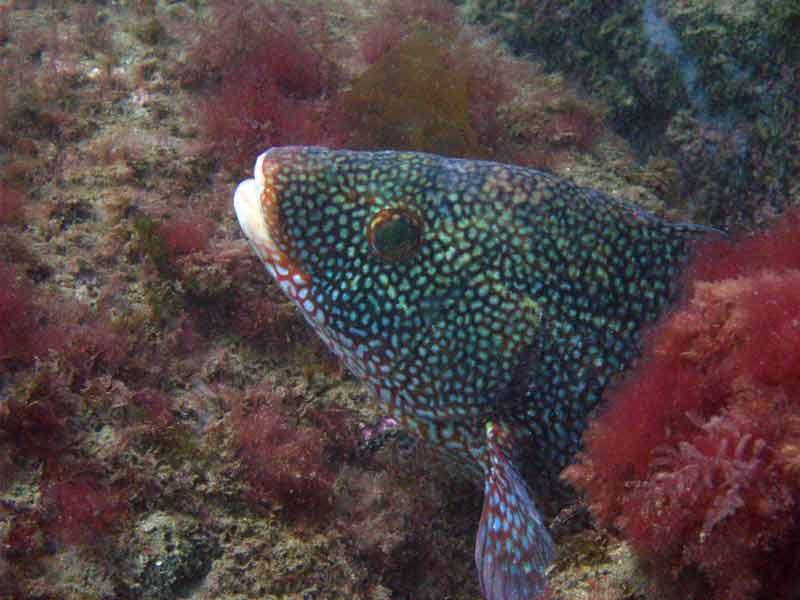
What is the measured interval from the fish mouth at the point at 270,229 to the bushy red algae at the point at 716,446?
1823 mm

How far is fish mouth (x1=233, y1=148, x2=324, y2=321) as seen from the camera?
340cm

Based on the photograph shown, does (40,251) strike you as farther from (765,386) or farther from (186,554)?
(765,386)

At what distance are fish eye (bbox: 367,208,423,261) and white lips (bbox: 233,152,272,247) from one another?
634 millimetres

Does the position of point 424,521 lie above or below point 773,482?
below

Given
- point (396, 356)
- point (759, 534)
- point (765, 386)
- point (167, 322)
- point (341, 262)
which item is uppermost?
point (765, 386)

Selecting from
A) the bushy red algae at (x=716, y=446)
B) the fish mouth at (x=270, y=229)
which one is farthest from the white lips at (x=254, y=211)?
the bushy red algae at (x=716, y=446)

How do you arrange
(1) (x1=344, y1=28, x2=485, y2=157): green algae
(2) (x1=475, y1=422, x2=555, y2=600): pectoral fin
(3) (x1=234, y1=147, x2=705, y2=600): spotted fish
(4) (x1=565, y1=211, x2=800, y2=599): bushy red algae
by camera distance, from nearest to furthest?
(4) (x1=565, y1=211, x2=800, y2=599): bushy red algae
(2) (x1=475, y1=422, x2=555, y2=600): pectoral fin
(3) (x1=234, y1=147, x2=705, y2=600): spotted fish
(1) (x1=344, y1=28, x2=485, y2=157): green algae

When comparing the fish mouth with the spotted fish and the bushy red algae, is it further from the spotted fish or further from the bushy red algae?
the bushy red algae

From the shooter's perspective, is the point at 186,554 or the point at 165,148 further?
the point at 165,148

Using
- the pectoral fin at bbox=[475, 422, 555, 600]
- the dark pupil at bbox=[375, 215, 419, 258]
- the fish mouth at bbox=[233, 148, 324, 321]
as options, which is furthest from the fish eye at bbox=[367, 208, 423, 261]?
the pectoral fin at bbox=[475, 422, 555, 600]

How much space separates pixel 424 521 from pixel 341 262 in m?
1.90

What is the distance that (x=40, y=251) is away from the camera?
4496 mm

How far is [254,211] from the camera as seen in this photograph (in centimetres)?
345

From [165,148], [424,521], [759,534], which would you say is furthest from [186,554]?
[165,148]
